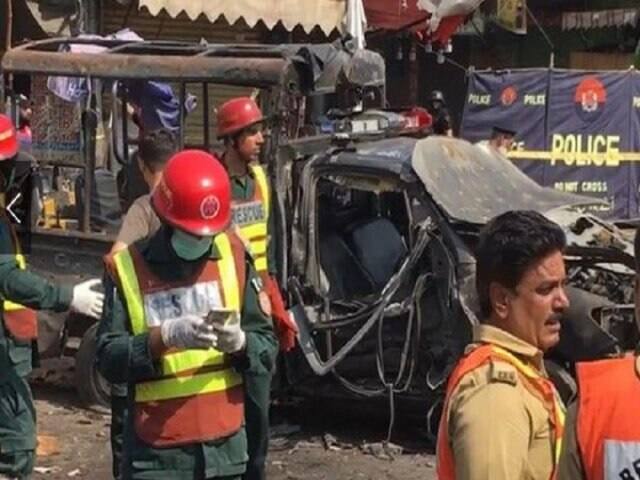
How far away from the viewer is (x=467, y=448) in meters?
2.52

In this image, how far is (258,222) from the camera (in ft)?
22.6

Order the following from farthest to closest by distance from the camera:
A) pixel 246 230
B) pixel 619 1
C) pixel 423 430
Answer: pixel 619 1, pixel 423 430, pixel 246 230

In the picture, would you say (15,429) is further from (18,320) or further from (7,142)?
(7,142)

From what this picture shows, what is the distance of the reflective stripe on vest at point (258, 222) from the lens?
264 inches

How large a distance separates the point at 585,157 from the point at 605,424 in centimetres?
1396

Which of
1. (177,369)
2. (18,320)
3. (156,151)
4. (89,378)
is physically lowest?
(89,378)

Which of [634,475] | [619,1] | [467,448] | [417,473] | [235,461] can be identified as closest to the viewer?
[634,475]

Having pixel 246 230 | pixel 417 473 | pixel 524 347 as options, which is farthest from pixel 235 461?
pixel 417 473

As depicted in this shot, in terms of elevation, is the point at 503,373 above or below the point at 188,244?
below

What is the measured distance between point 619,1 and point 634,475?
18560mm

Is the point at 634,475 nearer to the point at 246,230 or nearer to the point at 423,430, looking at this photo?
the point at 246,230

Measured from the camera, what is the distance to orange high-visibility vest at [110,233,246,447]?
398cm

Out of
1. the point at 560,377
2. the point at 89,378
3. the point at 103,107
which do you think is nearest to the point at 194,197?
the point at 560,377

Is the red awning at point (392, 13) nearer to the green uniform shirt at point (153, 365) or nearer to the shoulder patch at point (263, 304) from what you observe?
the shoulder patch at point (263, 304)
